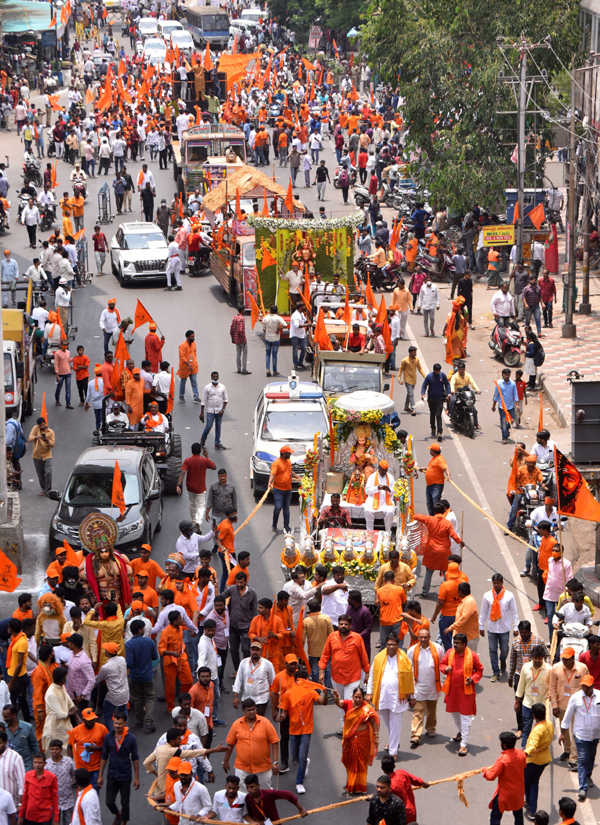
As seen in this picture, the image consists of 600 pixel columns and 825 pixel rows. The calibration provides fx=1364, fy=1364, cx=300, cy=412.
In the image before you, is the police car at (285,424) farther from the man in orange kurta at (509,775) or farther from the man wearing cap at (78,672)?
the man in orange kurta at (509,775)

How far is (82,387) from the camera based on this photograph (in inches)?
1002

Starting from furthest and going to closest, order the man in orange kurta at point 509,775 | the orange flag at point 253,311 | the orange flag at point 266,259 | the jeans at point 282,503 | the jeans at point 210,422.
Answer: the orange flag at point 266,259
the orange flag at point 253,311
the jeans at point 210,422
the jeans at point 282,503
the man in orange kurta at point 509,775

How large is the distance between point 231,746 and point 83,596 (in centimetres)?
389

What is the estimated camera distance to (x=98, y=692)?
14.3m

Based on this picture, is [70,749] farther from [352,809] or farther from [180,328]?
[180,328]

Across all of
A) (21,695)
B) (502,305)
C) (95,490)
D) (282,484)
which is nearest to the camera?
(21,695)

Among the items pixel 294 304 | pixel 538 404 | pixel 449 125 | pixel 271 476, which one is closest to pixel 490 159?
pixel 449 125

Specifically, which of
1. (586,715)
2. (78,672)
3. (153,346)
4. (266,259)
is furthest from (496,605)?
(266,259)

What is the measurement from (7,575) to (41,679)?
2.03m

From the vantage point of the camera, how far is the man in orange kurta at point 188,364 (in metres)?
25.0

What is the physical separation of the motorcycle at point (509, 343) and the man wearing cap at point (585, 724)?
51.2 ft

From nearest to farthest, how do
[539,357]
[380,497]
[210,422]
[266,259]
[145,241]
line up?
[380,497], [210,422], [539,357], [266,259], [145,241]

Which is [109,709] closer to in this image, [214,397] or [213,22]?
[214,397]

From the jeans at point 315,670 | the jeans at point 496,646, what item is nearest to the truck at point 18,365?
the jeans at point 315,670
